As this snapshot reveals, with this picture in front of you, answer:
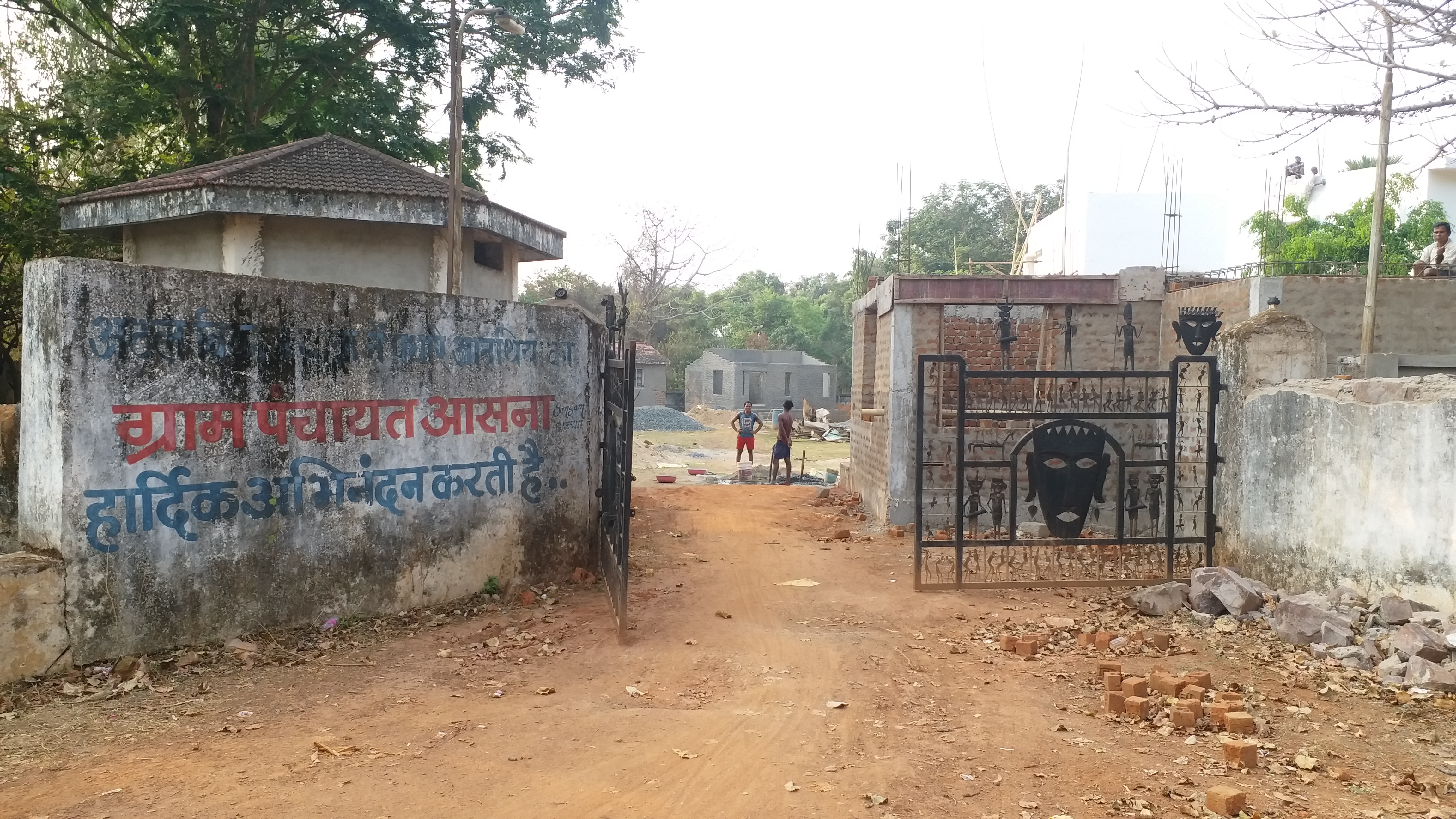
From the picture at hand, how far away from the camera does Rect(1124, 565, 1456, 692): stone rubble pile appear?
5.30 metres

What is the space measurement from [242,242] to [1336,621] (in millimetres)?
10718

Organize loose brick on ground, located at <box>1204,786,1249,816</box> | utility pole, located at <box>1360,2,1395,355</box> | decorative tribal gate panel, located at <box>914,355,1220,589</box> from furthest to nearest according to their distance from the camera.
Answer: utility pole, located at <box>1360,2,1395,355</box> < decorative tribal gate panel, located at <box>914,355,1220,589</box> < loose brick on ground, located at <box>1204,786,1249,816</box>

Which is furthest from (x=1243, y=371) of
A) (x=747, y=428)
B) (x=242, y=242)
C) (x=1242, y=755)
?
(x=747, y=428)

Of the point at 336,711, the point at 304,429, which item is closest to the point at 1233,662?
the point at 336,711

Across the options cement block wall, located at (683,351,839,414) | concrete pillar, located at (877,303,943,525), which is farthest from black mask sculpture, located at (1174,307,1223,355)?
cement block wall, located at (683,351,839,414)

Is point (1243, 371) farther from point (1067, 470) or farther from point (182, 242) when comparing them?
point (182, 242)

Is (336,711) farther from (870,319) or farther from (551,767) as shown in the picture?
(870,319)

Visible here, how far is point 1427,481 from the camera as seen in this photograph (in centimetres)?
573

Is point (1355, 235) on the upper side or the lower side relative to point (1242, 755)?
upper

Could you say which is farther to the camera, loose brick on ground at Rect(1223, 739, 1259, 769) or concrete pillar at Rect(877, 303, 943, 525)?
concrete pillar at Rect(877, 303, 943, 525)

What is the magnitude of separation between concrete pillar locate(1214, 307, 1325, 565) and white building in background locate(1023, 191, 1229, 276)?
19279mm

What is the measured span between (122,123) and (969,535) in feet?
46.2

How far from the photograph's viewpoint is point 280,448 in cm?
597

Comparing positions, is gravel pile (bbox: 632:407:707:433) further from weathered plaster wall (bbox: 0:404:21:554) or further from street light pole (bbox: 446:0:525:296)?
weathered plaster wall (bbox: 0:404:21:554)
